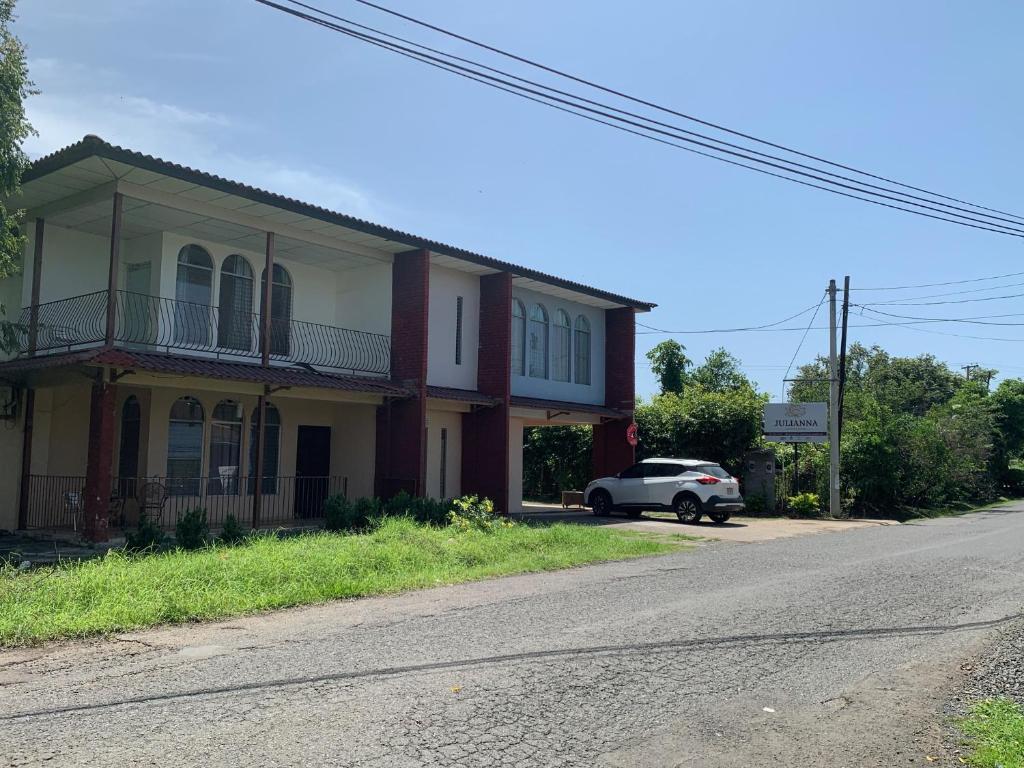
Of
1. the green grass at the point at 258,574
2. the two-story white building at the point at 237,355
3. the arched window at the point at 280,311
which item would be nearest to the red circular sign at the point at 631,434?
the two-story white building at the point at 237,355

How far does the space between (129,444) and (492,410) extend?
8.32 metres

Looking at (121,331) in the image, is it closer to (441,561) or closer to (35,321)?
(35,321)

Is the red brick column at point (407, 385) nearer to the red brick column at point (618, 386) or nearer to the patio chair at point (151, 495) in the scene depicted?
the patio chair at point (151, 495)

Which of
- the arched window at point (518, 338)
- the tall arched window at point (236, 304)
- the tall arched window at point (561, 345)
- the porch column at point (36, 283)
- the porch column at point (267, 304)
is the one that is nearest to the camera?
the porch column at point (36, 283)

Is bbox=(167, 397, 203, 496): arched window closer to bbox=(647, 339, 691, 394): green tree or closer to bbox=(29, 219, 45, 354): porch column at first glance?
bbox=(29, 219, 45, 354): porch column

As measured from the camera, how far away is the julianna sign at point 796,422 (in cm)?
2612

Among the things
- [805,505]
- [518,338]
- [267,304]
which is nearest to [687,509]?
[805,505]

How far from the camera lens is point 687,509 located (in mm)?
21516

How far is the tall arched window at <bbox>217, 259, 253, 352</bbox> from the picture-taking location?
18.2 meters

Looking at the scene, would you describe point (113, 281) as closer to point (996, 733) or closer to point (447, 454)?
point (447, 454)

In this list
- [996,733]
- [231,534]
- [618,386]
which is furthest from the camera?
[618,386]

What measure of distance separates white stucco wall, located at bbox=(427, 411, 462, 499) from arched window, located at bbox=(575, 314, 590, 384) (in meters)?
4.95

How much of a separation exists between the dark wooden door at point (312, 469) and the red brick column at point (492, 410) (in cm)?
346

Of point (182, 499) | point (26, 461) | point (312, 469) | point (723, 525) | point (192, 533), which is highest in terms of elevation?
point (26, 461)
